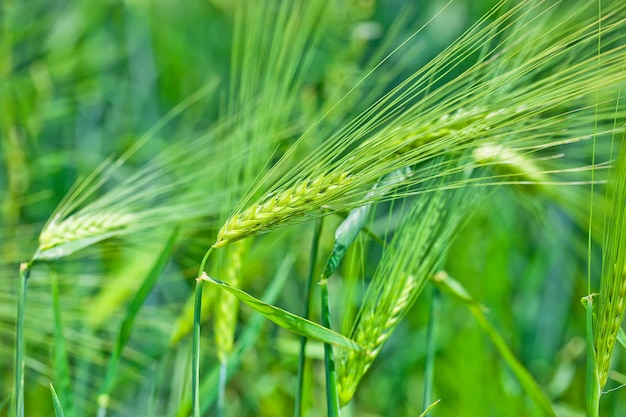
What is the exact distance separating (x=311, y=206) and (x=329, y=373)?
0.40 feet

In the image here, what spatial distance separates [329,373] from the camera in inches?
21.3

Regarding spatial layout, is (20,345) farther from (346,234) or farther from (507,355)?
(507,355)

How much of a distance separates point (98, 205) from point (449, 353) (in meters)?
0.57

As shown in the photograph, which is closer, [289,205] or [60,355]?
[289,205]

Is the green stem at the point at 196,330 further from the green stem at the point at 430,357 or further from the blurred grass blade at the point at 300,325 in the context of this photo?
the green stem at the point at 430,357

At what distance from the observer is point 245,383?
1.23 m

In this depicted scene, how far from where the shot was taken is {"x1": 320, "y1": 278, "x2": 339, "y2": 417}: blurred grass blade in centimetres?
53

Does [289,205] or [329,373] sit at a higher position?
[289,205]

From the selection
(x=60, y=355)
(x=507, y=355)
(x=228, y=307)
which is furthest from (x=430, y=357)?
(x=60, y=355)

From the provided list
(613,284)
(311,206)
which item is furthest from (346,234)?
(613,284)

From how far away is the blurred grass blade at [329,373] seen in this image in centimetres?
53

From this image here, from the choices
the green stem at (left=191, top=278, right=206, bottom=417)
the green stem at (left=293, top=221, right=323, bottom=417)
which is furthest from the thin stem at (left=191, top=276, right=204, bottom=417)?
the green stem at (left=293, top=221, right=323, bottom=417)

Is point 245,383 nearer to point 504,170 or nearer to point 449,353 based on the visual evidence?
point 449,353

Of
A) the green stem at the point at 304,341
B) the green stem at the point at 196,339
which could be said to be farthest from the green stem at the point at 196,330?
the green stem at the point at 304,341
